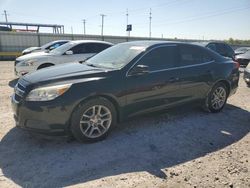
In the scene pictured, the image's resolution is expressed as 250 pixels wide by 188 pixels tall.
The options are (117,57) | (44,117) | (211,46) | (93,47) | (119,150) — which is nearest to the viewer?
(44,117)

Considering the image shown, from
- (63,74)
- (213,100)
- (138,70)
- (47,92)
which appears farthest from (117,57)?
(213,100)

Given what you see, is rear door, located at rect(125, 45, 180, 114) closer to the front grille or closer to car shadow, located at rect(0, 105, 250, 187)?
car shadow, located at rect(0, 105, 250, 187)

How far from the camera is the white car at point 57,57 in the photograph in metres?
8.71

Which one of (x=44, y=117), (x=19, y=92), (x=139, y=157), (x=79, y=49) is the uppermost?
(x=79, y=49)

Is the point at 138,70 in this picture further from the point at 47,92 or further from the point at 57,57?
the point at 57,57

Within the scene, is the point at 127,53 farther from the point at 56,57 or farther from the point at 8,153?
the point at 56,57

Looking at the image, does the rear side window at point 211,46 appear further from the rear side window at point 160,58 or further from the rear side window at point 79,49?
the rear side window at point 160,58

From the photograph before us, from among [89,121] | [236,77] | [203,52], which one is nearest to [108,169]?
[89,121]

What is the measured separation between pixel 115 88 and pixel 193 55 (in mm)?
2181

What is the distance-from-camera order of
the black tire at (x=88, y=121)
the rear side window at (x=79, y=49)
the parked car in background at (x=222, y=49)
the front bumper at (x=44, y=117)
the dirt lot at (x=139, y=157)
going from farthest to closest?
the parked car in background at (x=222, y=49) < the rear side window at (x=79, y=49) < the black tire at (x=88, y=121) < the front bumper at (x=44, y=117) < the dirt lot at (x=139, y=157)

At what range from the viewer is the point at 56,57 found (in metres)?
8.92

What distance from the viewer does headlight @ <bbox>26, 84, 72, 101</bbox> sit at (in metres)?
3.78

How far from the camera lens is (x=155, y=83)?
4.70 metres

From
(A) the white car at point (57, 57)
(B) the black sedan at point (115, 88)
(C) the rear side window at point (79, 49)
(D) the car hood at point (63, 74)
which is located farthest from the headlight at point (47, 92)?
(C) the rear side window at point (79, 49)
